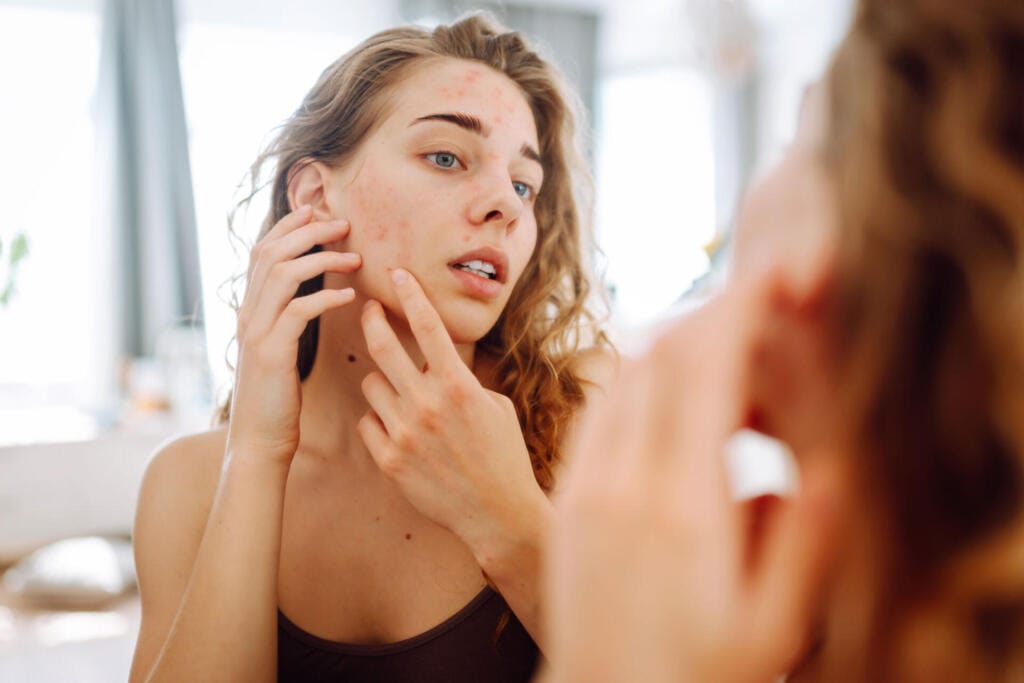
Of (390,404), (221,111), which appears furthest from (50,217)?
(390,404)

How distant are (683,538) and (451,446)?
474 millimetres

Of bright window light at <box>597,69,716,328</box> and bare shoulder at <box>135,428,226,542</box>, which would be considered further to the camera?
bright window light at <box>597,69,716,328</box>

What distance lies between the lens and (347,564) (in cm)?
97

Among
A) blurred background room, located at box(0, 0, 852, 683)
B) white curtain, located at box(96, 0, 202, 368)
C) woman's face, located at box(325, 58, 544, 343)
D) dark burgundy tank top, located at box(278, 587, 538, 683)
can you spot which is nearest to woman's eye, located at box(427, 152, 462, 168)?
woman's face, located at box(325, 58, 544, 343)

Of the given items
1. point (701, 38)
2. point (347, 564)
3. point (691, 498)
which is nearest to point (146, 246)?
point (701, 38)

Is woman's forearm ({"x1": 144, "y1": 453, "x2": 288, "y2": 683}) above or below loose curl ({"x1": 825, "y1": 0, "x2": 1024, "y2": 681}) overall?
below

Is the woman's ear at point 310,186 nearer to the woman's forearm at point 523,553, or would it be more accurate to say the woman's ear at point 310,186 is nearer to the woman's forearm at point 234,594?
the woman's forearm at point 234,594

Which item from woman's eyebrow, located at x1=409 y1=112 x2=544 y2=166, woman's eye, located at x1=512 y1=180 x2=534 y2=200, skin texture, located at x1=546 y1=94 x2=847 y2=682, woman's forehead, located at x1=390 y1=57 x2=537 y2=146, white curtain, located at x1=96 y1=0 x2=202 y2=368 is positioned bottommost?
skin texture, located at x1=546 y1=94 x2=847 y2=682

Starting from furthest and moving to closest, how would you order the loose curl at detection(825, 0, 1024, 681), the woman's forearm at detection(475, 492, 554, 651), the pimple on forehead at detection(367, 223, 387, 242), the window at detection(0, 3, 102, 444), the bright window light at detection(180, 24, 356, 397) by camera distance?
the bright window light at detection(180, 24, 356, 397), the window at detection(0, 3, 102, 444), the pimple on forehead at detection(367, 223, 387, 242), the woman's forearm at detection(475, 492, 554, 651), the loose curl at detection(825, 0, 1024, 681)

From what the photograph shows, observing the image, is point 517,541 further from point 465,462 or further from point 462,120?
point 462,120

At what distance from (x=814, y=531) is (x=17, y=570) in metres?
2.76

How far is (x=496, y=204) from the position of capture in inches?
37.0

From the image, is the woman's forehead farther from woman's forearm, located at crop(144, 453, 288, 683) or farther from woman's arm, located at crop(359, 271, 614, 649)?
woman's forearm, located at crop(144, 453, 288, 683)

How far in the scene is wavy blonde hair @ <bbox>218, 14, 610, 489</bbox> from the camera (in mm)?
1024
